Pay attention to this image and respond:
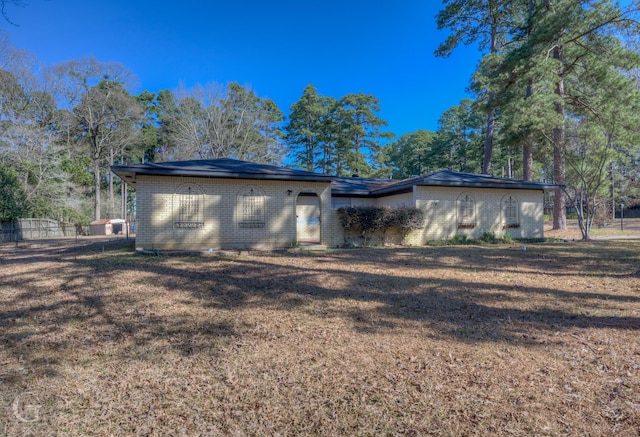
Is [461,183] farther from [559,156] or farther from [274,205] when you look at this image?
[274,205]

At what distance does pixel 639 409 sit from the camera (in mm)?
2650

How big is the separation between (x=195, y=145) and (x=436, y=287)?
3016 cm

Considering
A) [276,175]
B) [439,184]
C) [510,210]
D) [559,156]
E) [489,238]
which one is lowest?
[489,238]

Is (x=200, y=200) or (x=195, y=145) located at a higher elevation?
(x=195, y=145)

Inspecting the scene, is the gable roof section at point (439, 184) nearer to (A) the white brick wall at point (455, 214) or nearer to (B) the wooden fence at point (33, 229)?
(A) the white brick wall at point (455, 214)

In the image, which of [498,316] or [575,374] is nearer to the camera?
[575,374]

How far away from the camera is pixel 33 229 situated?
977 inches

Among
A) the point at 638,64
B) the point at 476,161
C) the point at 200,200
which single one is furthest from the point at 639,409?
the point at 476,161

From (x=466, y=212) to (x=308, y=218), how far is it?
6.92 m

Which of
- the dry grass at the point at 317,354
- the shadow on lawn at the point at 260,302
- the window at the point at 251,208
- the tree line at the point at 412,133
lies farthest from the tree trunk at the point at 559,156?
the window at the point at 251,208

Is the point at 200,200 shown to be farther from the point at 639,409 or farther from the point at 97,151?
the point at 97,151

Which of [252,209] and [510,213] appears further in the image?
[510,213]

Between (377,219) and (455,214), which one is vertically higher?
(455,214)

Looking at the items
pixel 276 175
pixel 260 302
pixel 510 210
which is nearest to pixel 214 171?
pixel 276 175
